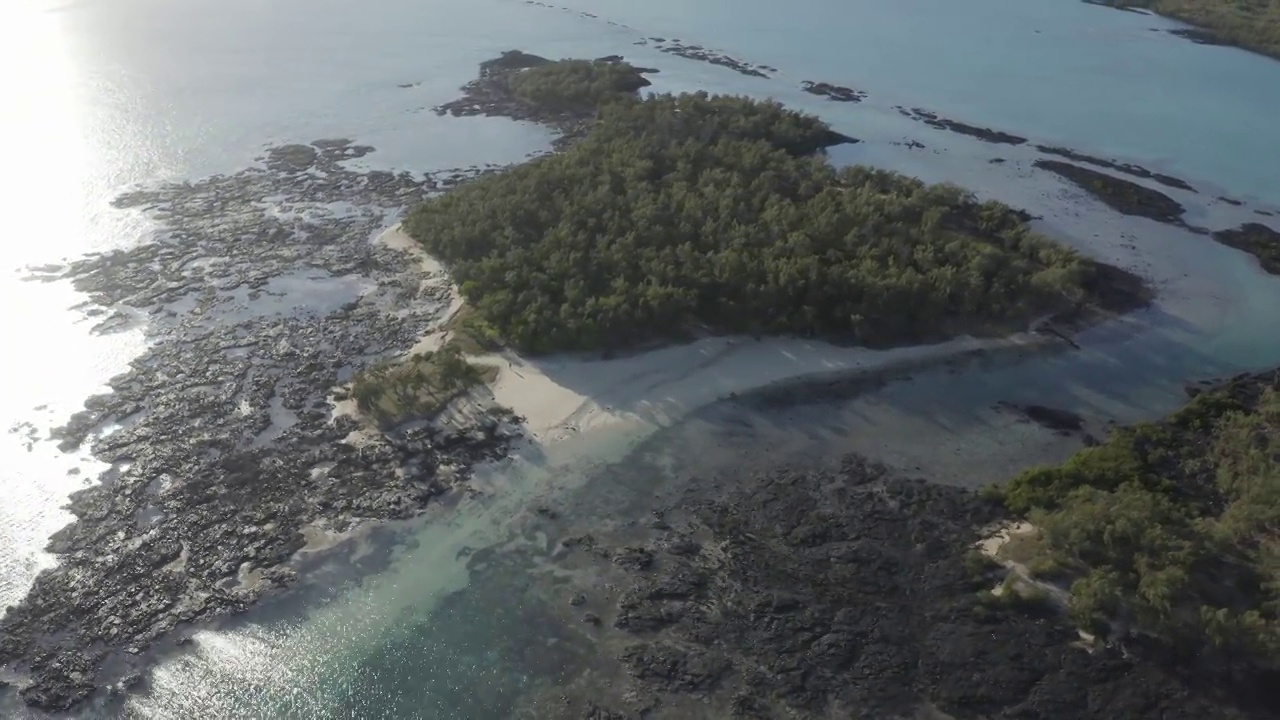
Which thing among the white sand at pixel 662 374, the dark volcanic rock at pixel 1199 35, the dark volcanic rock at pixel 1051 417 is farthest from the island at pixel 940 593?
the dark volcanic rock at pixel 1199 35

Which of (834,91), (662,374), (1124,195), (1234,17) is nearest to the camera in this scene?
(662,374)

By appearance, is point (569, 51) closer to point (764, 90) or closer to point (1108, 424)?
point (764, 90)

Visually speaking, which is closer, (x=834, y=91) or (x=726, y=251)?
(x=726, y=251)

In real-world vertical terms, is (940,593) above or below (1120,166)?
below

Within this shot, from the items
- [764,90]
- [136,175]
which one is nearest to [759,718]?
[136,175]

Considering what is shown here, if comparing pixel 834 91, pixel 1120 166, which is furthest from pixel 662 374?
pixel 834 91

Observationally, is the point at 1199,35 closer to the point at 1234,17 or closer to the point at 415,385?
the point at 1234,17

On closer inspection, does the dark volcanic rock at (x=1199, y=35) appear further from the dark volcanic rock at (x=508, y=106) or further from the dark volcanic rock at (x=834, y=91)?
the dark volcanic rock at (x=508, y=106)

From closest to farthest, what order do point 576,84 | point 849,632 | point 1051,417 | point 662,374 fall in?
point 849,632 → point 1051,417 → point 662,374 → point 576,84
